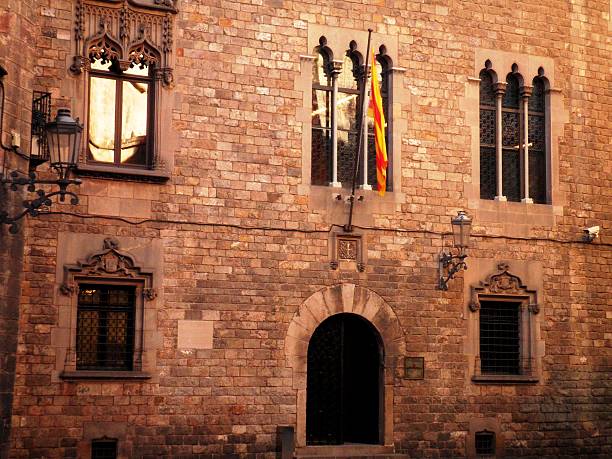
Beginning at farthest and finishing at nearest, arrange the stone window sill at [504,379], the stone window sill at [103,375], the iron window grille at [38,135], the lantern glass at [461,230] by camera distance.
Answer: the stone window sill at [504,379]
the lantern glass at [461,230]
the stone window sill at [103,375]
the iron window grille at [38,135]

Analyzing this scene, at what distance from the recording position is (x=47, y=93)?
1617cm

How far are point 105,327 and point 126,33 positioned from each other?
14.2ft

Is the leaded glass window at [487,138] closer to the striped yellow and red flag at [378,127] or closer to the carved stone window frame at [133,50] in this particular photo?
the striped yellow and red flag at [378,127]

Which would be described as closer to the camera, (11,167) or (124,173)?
(11,167)

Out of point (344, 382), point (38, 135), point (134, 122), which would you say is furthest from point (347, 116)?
point (38, 135)

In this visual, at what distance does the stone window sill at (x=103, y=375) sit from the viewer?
1603 cm

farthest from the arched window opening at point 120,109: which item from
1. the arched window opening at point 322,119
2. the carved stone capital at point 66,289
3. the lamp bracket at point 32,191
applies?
the arched window opening at point 322,119

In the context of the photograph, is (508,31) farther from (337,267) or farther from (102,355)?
(102,355)

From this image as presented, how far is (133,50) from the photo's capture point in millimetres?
16953

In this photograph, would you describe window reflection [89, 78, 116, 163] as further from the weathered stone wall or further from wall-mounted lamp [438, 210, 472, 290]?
wall-mounted lamp [438, 210, 472, 290]

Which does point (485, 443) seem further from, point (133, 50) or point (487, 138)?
point (133, 50)

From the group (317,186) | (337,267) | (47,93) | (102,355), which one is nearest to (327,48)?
(317,186)

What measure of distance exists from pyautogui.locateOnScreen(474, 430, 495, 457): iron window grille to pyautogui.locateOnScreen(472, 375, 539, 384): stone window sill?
2.73 ft

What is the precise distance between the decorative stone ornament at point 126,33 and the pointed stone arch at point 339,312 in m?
4.13
